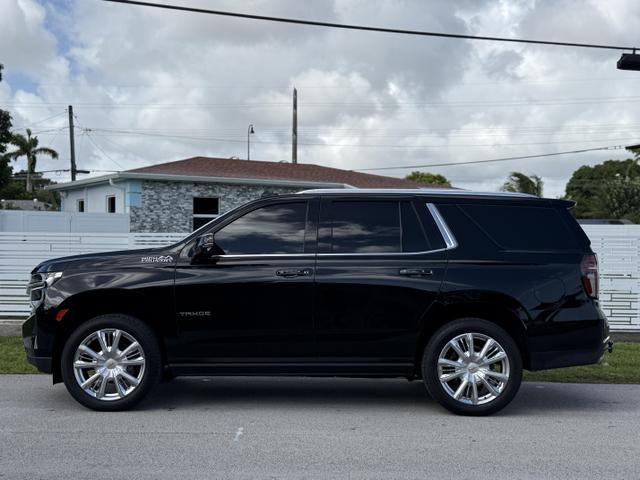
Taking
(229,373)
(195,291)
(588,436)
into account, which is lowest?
(588,436)

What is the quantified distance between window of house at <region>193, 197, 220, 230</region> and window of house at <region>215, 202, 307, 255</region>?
16904 millimetres

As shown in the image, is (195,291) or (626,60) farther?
(626,60)

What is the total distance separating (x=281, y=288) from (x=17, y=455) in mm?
2486

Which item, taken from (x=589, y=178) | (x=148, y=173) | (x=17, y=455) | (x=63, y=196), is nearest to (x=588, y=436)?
(x=17, y=455)

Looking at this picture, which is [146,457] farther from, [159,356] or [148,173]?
[148,173]

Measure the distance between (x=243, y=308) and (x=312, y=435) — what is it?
130cm

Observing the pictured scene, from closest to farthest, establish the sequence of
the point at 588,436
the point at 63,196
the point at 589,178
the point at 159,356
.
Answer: the point at 588,436 → the point at 159,356 → the point at 63,196 → the point at 589,178

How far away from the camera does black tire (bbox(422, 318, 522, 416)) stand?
6586mm

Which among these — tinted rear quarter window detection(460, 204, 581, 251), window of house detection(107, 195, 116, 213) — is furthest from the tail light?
window of house detection(107, 195, 116, 213)

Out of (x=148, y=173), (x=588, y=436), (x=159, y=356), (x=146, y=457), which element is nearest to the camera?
(x=146, y=457)

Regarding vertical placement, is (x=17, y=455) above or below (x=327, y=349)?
below

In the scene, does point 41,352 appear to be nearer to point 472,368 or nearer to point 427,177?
point 472,368

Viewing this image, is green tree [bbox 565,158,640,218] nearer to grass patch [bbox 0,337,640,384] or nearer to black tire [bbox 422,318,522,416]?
grass patch [bbox 0,337,640,384]

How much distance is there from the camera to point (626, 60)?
1359 cm
